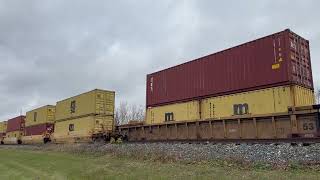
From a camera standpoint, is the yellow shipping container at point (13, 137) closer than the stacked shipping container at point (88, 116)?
No

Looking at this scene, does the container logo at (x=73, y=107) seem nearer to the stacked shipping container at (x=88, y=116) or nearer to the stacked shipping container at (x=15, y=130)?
the stacked shipping container at (x=88, y=116)

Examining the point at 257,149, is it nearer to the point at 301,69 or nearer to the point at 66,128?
the point at 301,69

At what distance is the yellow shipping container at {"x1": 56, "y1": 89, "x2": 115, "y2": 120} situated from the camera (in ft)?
103

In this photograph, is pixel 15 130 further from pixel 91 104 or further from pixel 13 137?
pixel 91 104

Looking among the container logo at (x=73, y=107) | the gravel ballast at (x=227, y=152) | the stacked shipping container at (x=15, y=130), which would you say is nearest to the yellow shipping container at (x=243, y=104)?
the gravel ballast at (x=227, y=152)

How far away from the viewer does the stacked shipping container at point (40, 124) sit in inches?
1639

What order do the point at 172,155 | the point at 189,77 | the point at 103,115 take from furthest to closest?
the point at 103,115 < the point at 189,77 < the point at 172,155

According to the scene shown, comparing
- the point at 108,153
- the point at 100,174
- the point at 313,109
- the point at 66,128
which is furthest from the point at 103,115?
the point at 313,109

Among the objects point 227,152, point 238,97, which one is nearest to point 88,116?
point 238,97

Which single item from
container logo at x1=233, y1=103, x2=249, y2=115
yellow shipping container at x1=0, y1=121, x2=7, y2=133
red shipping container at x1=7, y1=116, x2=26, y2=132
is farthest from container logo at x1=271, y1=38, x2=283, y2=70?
yellow shipping container at x1=0, y1=121, x2=7, y2=133

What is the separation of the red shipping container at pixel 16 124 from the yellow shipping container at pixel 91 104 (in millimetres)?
19710

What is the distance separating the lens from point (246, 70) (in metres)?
18.2

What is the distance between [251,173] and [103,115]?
72.2ft

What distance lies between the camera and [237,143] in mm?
15633
